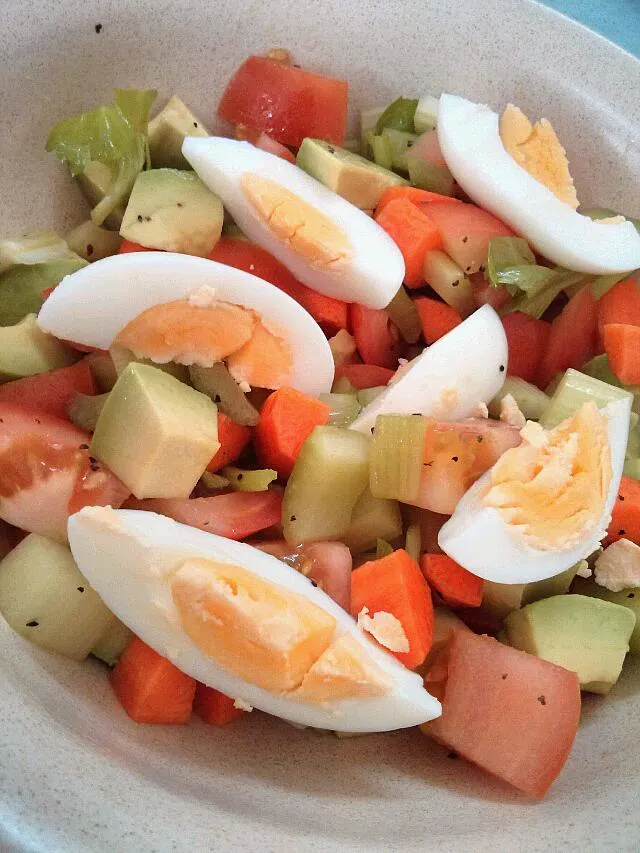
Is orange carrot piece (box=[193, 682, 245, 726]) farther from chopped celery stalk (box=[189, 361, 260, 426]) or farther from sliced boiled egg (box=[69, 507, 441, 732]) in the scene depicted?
chopped celery stalk (box=[189, 361, 260, 426])

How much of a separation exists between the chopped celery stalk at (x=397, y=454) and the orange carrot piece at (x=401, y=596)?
0.11 m

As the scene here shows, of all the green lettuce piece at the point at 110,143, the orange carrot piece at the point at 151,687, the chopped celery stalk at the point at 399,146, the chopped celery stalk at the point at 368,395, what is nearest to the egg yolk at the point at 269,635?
the orange carrot piece at the point at 151,687

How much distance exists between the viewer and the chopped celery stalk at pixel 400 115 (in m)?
1.75

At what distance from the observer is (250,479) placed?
1.32 meters

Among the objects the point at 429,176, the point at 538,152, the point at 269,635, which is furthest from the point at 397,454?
the point at 538,152

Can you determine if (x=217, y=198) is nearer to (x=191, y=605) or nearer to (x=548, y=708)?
(x=191, y=605)

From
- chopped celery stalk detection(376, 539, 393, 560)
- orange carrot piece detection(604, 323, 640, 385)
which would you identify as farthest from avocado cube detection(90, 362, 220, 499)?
orange carrot piece detection(604, 323, 640, 385)

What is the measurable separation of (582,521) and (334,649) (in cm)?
44

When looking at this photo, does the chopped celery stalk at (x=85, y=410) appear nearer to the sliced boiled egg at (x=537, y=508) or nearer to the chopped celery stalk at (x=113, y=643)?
the chopped celery stalk at (x=113, y=643)

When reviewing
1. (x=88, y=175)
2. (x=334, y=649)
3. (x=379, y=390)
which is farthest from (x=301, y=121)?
(x=334, y=649)

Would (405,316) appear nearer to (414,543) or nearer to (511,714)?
(414,543)

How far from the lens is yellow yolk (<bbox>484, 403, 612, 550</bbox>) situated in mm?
1198

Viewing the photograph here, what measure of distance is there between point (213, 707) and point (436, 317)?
2.81ft

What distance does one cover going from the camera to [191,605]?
1.09 m
